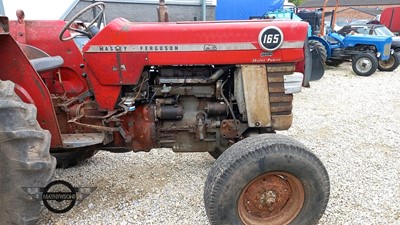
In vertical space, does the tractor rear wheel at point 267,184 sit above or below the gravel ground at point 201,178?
above

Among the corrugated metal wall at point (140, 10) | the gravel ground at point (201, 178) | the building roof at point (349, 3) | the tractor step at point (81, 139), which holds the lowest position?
the building roof at point (349, 3)

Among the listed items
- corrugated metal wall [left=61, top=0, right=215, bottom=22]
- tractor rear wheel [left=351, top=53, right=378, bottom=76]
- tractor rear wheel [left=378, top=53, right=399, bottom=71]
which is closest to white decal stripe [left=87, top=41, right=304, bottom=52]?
corrugated metal wall [left=61, top=0, right=215, bottom=22]

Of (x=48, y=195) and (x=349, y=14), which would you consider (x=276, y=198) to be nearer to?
(x=48, y=195)

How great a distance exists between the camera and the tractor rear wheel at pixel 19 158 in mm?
1791

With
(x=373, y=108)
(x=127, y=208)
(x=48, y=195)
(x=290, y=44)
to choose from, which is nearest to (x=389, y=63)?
(x=373, y=108)

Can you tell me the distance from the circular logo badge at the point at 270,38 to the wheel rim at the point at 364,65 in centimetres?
782

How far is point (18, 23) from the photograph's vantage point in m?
2.57

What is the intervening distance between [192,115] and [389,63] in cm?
920

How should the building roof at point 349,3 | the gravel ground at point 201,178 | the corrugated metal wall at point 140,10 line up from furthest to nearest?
1. the building roof at point 349,3
2. the corrugated metal wall at point 140,10
3. the gravel ground at point 201,178

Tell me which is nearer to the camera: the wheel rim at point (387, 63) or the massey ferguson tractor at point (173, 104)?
the massey ferguson tractor at point (173, 104)

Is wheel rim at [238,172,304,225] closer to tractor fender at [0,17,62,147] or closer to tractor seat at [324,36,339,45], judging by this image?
tractor fender at [0,17,62,147]

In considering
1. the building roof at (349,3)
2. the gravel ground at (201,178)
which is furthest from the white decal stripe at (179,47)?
the building roof at (349,3)

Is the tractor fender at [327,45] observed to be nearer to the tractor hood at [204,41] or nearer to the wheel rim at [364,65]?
the wheel rim at [364,65]

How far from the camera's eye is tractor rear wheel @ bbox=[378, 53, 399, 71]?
9616 mm
